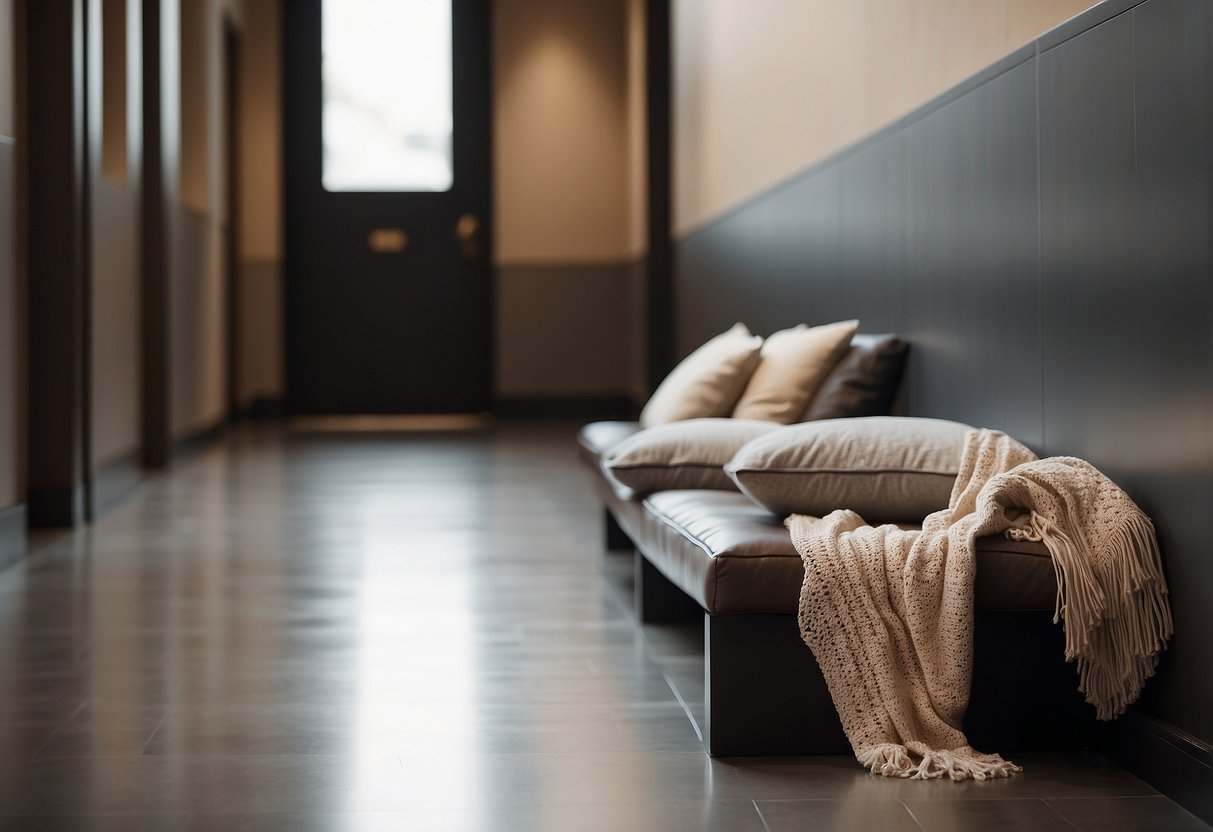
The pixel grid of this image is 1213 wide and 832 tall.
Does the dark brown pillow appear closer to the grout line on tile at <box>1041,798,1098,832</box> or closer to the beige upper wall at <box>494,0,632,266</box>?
the grout line on tile at <box>1041,798,1098,832</box>

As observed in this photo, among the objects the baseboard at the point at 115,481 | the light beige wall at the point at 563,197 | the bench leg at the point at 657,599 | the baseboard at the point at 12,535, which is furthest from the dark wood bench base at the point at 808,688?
the light beige wall at the point at 563,197

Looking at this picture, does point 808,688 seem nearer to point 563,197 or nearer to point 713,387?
point 713,387

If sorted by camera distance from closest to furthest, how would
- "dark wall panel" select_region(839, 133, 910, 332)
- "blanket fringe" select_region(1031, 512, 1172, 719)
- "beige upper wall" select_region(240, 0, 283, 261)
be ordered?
"blanket fringe" select_region(1031, 512, 1172, 719), "dark wall panel" select_region(839, 133, 910, 332), "beige upper wall" select_region(240, 0, 283, 261)

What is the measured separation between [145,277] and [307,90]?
3407 millimetres

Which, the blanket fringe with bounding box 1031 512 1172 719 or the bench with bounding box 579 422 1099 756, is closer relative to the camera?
the blanket fringe with bounding box 1031 512 1172 719

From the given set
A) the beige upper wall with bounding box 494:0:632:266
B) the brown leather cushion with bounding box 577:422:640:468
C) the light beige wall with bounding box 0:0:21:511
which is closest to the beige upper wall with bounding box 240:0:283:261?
the beige upper wall with bounding box 494:0:632:266

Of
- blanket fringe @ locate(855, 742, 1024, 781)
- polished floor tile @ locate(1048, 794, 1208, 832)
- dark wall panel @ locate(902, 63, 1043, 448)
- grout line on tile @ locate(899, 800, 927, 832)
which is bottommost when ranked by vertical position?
polished floor tile @ locate(1048, 794, 1208, 832)

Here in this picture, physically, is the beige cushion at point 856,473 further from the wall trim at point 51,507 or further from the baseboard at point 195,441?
the baseboard at point 195,441

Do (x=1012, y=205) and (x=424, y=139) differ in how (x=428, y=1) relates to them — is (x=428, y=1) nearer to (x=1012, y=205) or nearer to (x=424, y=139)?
(x=424, y=139)

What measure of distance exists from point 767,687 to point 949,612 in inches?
12.4

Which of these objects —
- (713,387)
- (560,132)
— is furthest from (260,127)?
(713,387)

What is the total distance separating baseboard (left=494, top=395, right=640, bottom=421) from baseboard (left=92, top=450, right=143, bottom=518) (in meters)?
3.86

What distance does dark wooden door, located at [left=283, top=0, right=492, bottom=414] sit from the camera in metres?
9.48

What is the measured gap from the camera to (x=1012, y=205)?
2.68m
